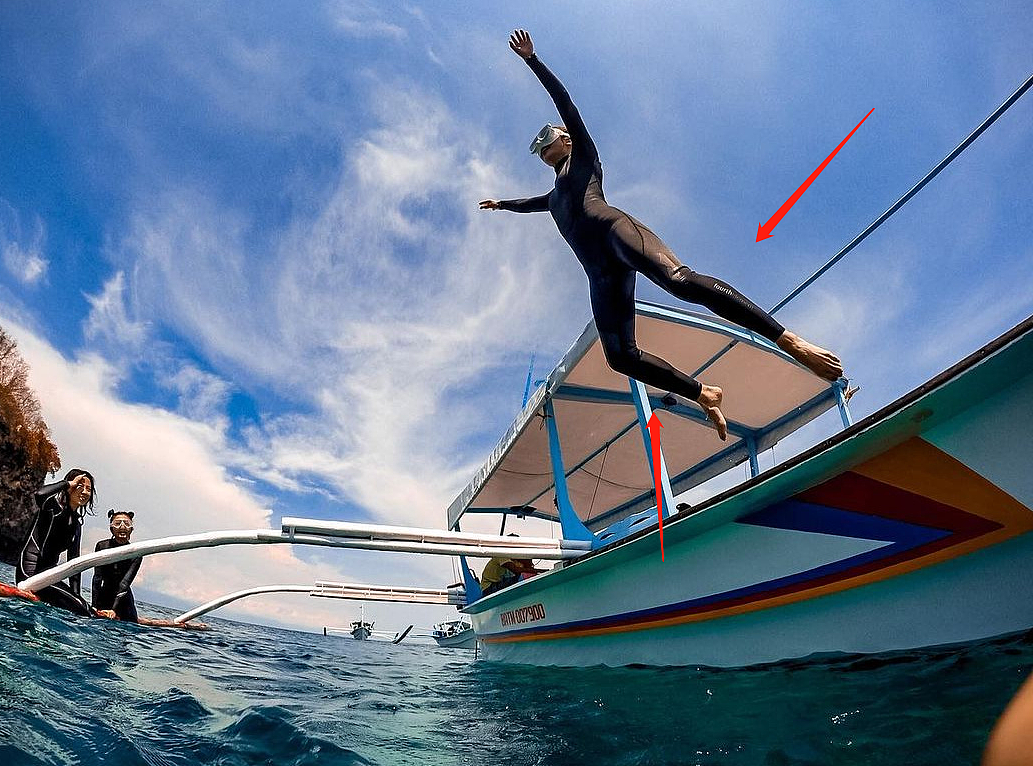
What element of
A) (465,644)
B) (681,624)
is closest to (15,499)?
(465,644)

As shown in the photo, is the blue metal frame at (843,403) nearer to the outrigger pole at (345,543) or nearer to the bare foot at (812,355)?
the outrigger pole at (345,543)

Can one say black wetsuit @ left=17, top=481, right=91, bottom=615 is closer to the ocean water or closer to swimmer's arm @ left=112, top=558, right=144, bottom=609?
swimmer's arm @ left=112, top=558, right=144, bottom=609

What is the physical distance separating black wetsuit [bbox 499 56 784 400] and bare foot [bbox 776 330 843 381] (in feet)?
1.89

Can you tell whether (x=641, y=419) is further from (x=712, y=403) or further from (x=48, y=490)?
(x=48, y=490)

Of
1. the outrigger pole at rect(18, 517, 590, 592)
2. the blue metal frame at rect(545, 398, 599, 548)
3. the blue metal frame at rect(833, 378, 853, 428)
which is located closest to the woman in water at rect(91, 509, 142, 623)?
the outrigger pole at rect(18, 517, 590, 592)

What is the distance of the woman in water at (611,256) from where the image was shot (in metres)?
2.92

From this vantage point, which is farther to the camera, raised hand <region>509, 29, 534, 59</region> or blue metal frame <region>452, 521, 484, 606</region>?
blue metal frame <region>452, 521, 484, 606</region>

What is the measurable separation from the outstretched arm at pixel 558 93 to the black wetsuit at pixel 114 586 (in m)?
6.70

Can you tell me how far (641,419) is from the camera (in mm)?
4836

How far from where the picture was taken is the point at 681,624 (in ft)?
11.3

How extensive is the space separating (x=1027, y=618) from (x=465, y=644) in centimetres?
1289

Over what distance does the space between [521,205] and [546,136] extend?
72 cm

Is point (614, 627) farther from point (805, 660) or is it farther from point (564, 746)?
point (564, 746)

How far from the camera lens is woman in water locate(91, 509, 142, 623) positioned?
6113 millimetres
